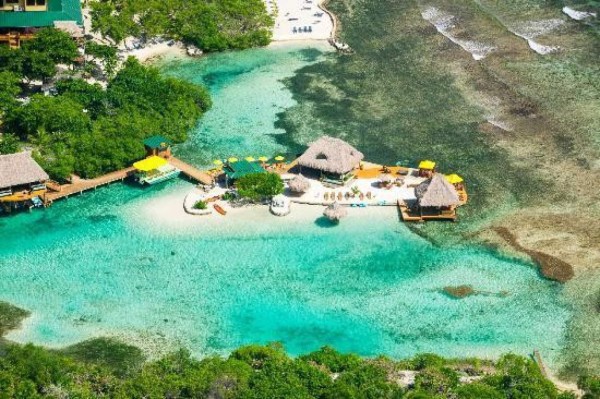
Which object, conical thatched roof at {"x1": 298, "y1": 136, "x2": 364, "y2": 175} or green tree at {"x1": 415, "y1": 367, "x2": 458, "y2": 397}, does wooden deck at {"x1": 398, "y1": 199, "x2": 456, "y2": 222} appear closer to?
Answer: conical thatched roof at {"x1": 298, "y1": 136, "x2": 364, "y2": 175}

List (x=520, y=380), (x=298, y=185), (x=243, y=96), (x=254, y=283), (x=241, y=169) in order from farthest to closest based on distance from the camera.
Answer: (x=243, y=96)
(x=241, y=169)
(x=298, y=185)
(x=254, y=283)
(x=520, y=380)

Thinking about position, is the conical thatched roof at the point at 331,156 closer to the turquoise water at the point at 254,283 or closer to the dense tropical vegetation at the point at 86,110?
the turquoise water at the point at 254,283


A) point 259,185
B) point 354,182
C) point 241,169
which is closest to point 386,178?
point 354,182

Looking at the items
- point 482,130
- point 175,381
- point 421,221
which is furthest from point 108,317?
point 482,130

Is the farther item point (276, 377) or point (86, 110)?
point (86, 110)

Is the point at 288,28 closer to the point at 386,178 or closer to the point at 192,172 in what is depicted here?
the point at 192,172

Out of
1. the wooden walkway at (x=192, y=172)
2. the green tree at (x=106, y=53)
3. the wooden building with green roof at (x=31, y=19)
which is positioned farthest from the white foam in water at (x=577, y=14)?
the wooden building with green roof at (x=31, y=19)
